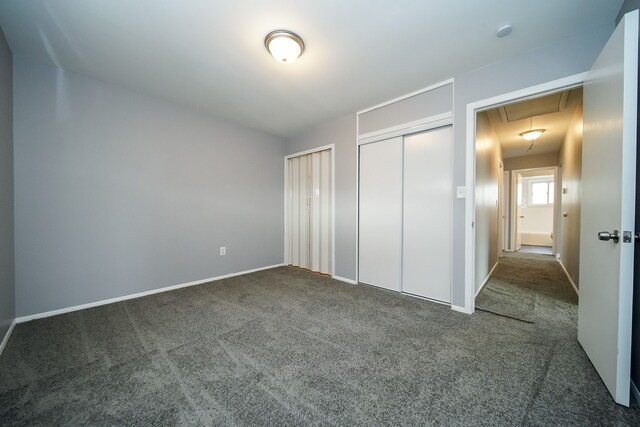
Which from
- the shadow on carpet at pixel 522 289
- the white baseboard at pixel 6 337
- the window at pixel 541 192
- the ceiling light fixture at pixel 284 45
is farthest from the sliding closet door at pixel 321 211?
the window at pixel 541 192

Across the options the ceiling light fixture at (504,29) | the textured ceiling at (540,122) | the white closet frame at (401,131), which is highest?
the ceiling light fixture at (504,29)

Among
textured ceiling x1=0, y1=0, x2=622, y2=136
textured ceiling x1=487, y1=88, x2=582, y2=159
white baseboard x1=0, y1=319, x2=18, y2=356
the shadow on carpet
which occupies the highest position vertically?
textured ceiling x1=0, y1=0, x2=622, y2=136

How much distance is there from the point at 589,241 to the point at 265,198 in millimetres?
3927

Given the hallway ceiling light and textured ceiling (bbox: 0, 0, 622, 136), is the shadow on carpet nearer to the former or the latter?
the hallway ceiling light

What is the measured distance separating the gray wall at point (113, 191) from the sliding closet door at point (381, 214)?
1999mm

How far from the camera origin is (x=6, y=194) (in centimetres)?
197

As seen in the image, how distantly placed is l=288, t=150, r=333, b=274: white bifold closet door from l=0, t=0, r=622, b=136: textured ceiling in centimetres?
146

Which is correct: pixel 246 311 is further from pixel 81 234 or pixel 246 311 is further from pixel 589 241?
pixel 589 241

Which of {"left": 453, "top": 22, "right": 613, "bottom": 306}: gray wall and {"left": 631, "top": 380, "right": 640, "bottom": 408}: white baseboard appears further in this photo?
{"left": 453, "top": 22, "right": 613, "bottom": 306}: gray wall

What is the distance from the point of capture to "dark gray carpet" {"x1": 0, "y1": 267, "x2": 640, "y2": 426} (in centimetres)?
121

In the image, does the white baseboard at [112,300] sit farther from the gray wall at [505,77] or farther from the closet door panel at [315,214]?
the gray wall at [505,77]

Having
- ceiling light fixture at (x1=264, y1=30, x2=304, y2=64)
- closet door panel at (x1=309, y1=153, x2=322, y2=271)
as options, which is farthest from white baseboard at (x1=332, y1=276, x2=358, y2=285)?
ceiling light fixture at (x1=264, y1=30, x2=304, y2=64)

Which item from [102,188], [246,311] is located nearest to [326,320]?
[246,311]

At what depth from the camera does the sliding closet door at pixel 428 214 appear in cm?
265
